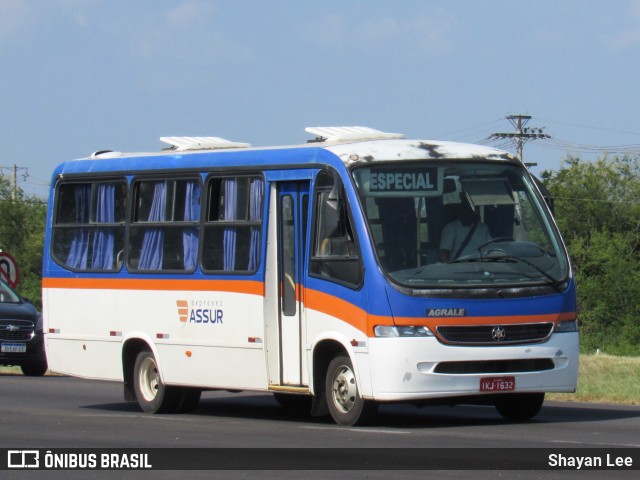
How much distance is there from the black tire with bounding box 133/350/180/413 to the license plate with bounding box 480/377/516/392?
185 inches

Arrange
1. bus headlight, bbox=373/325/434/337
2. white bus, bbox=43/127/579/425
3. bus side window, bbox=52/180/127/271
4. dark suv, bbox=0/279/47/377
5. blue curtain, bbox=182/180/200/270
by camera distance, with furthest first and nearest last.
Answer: dark suv, bbox=0/279/47/377 < bus side window, bbox=52/180/127/271 < blue curtain, bbox=182/180/200/270 < white bus, bbox=43/127/579/425 < bus headlight, bbox=373/325/434/337

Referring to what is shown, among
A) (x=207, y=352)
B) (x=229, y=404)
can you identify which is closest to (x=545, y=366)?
(x=207, y=352)

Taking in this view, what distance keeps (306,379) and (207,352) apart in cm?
174

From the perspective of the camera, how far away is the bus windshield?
15180mm

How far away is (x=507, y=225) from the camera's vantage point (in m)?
15.7

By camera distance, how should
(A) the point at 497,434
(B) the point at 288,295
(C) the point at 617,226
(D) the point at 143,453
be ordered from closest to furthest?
(D) the point at 143,453
(A) the point at 497,434
(B) the point at 288,295
(C) the point at 617,226

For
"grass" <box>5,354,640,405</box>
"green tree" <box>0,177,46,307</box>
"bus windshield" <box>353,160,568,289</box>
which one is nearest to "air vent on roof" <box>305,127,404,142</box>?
"bus windshield" <box>353,160,568,289</box>

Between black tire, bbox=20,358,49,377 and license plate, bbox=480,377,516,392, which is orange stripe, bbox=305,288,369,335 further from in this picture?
black tire, bbox=20,358,49,377

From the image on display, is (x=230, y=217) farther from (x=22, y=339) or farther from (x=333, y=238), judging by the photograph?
(x=22, y=339)

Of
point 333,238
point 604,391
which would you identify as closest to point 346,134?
point 333,238

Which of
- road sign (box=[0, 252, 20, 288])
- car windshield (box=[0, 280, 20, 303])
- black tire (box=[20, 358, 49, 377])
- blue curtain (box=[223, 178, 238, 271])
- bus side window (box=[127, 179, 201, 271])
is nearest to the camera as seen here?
blue curtain (box=[223, 178, 238, 271])

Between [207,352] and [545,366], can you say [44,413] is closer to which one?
[207,352]

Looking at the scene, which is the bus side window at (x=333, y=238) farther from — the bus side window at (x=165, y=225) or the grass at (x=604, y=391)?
the grass at (x=604, y=391)

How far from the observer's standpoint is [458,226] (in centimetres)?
1545
